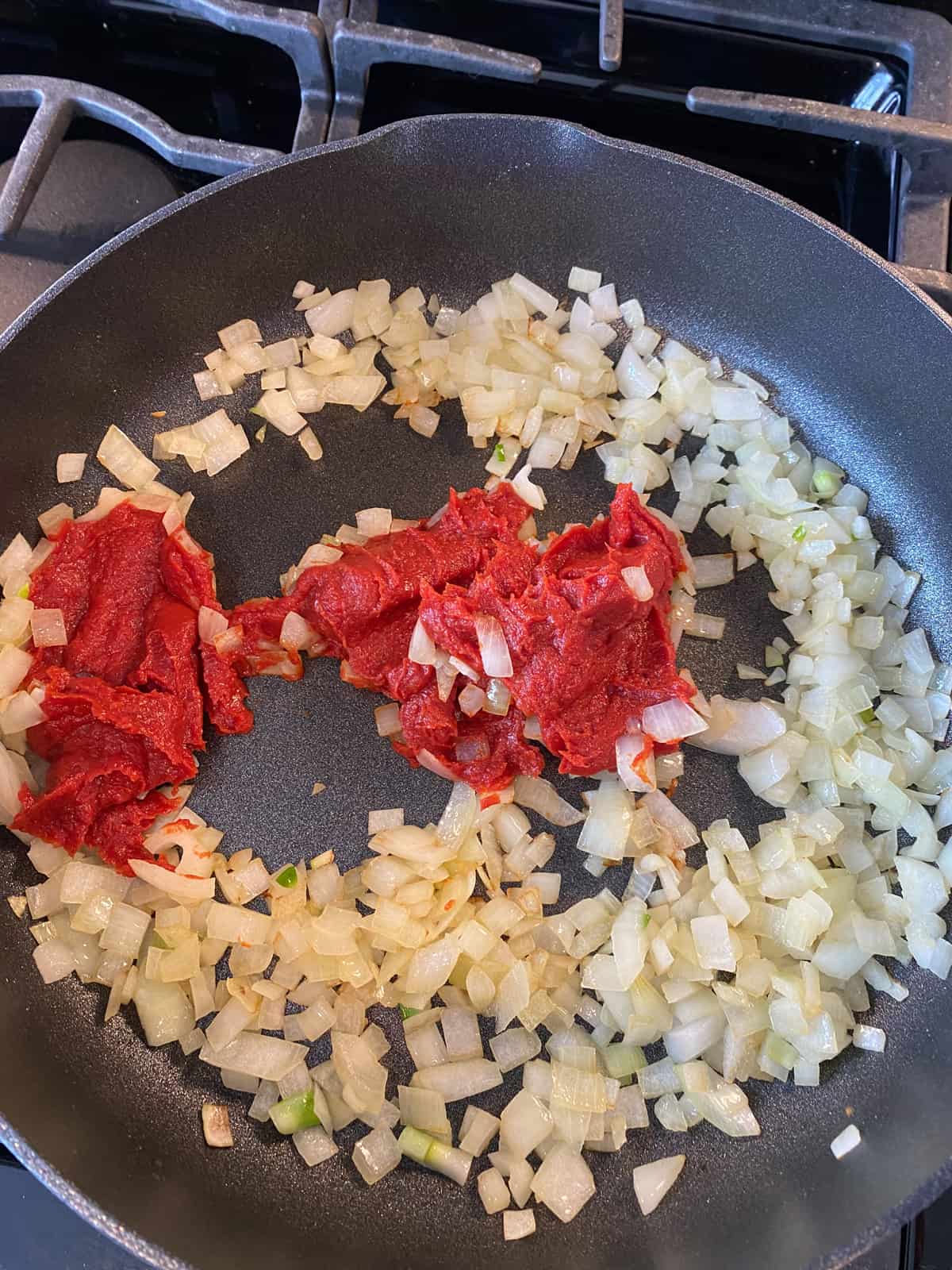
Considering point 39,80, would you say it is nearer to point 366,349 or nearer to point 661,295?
point 366,349

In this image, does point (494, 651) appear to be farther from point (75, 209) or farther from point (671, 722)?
point (75, 209)

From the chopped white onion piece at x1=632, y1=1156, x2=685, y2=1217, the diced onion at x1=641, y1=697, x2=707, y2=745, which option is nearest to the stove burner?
the diced onion at x1=641, y1=697, x2=707, y2=745

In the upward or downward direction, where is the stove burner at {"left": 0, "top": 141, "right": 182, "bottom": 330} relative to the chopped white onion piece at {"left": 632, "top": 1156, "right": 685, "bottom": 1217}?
upward

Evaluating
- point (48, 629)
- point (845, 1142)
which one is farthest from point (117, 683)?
point (845, 1142)

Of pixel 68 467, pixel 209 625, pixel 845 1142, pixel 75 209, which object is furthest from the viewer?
pixel 75 209

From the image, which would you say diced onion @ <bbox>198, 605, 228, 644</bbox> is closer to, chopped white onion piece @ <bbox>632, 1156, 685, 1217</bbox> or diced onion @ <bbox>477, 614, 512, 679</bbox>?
diced onion @ <bbox>477, 614, 512, 679</bbox>

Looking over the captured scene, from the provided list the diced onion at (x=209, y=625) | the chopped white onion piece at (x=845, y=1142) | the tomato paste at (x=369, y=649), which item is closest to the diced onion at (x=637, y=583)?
the tomato paste at (x=369, y=649)

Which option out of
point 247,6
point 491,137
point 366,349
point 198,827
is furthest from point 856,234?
point 198,827
